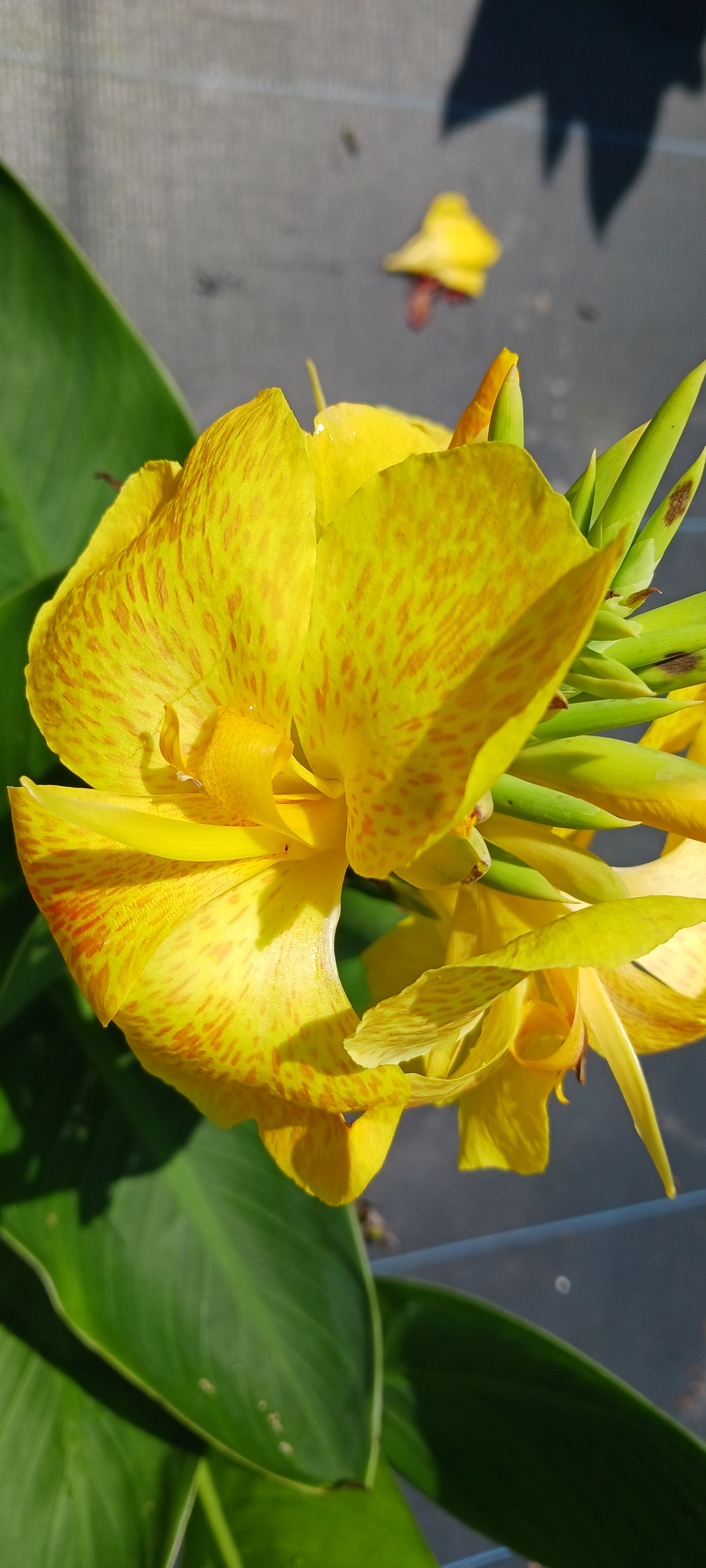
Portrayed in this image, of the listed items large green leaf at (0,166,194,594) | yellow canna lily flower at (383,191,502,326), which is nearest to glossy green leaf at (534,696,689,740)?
large green leaf at (0,166,194,594)

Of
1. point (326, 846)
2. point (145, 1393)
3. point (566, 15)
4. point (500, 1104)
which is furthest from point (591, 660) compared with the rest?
point (566, 15)

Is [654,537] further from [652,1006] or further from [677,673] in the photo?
[652,1006]

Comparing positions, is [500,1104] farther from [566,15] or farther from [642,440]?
[566,15]

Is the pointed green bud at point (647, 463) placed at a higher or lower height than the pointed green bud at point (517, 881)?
higher

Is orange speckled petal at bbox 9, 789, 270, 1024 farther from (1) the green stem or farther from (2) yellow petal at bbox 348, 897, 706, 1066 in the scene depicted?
(1) the green stem

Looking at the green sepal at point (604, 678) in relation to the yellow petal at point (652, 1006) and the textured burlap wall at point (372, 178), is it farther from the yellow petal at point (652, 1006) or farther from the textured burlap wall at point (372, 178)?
the textured burlap wall at point (372, 178)

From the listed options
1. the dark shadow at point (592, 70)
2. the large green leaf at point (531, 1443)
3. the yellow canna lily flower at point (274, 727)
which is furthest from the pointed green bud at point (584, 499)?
the dark shadow at point (592, 70)
